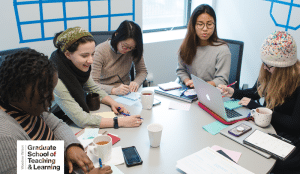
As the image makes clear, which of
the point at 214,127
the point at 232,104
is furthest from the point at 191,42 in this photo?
the point at 214,127

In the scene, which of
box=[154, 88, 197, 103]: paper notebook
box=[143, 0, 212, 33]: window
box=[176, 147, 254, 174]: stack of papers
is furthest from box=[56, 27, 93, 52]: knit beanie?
box=[143, 0, 212, 33]: window

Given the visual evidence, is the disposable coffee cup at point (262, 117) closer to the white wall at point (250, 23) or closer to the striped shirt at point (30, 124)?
the striped shirt at point (30, 124)

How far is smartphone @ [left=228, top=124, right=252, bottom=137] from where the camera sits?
120 centimetres

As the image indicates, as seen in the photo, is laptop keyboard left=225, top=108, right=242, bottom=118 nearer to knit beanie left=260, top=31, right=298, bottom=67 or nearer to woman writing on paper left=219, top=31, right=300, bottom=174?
woman writing on paper left=219, top=31, right=300, bottom=174

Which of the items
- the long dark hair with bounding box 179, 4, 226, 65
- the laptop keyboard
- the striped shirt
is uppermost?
the long dark hair with bounding box 179, 4, 226, 65

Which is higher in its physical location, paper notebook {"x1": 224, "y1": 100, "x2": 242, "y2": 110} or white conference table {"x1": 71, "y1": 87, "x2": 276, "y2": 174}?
paper notebook {"x1": 224, "y1": 100, "x2": 242, "y2": 110}

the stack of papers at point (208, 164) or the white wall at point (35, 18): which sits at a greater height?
the white wall at point (35, 18)

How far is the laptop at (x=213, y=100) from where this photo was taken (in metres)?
1.30

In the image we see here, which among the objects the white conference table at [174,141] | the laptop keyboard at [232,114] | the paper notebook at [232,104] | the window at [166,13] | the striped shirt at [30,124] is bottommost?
the white conference table at [174,141]

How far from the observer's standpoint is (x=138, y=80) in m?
2.06

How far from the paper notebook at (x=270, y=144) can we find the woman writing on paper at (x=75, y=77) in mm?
588

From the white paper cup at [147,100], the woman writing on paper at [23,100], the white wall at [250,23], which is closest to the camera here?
the woman writing on paper at [23,100]

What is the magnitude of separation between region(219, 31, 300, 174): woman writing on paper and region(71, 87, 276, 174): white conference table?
15 cm

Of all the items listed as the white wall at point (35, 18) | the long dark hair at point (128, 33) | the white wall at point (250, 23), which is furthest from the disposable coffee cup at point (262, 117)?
the white wall at point (35, 18)
